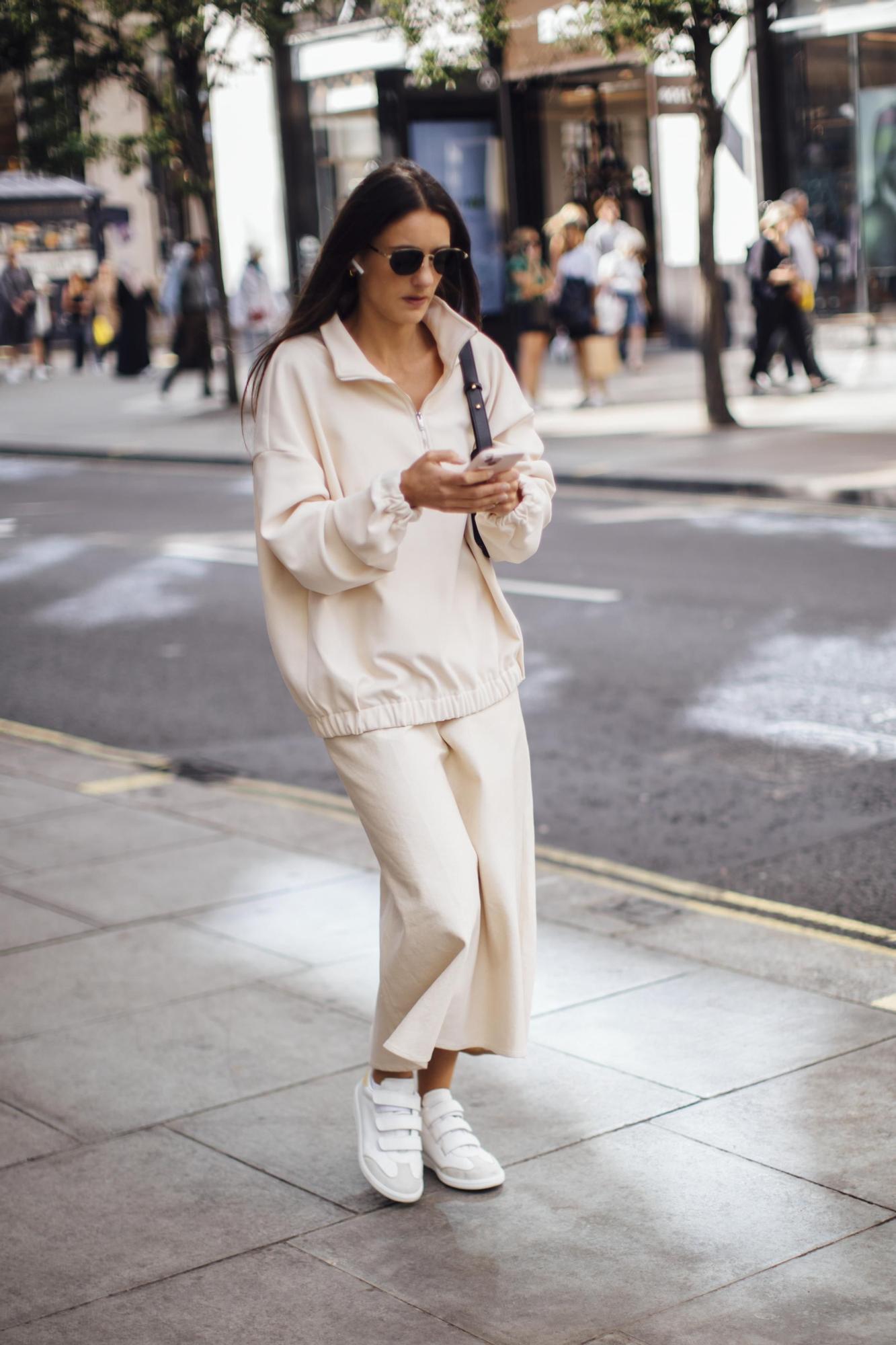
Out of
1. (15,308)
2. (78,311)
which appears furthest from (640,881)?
(78,311)

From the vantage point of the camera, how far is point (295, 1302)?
3029 millimetres

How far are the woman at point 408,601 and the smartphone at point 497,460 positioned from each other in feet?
0.51

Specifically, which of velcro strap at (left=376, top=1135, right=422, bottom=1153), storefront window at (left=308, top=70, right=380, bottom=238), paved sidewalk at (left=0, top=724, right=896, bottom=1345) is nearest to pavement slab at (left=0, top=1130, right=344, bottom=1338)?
paved sidewalk at (left=0, top=724, right=896, bottom=1345)

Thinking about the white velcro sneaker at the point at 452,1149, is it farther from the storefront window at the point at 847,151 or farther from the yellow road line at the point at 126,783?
the storefront window at the point at 847,151

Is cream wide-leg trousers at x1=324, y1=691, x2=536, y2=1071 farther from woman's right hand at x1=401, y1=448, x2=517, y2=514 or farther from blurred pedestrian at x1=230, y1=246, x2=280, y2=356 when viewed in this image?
blurred pedestrian at x1=230, y1=246, x2=280, y2=356

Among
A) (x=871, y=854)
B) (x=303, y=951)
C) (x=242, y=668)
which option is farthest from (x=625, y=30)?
(x=303, y=951)

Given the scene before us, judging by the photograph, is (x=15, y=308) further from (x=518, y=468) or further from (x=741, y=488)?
(x=518, y=468)

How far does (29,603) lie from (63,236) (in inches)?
962

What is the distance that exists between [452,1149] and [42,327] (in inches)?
1223

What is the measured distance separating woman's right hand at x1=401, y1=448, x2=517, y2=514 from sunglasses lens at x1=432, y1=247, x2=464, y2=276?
0.42 metres

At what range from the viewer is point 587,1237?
3234 mm

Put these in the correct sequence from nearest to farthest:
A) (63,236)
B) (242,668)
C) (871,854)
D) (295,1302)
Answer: (295,1302) < (871,854) < (242,668) < (63,236)

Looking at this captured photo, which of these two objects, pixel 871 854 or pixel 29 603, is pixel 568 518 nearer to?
pixel 29 603

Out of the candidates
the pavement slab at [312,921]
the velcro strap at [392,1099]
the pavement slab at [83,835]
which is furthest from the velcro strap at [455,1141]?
the pavement slab at [83,835]
